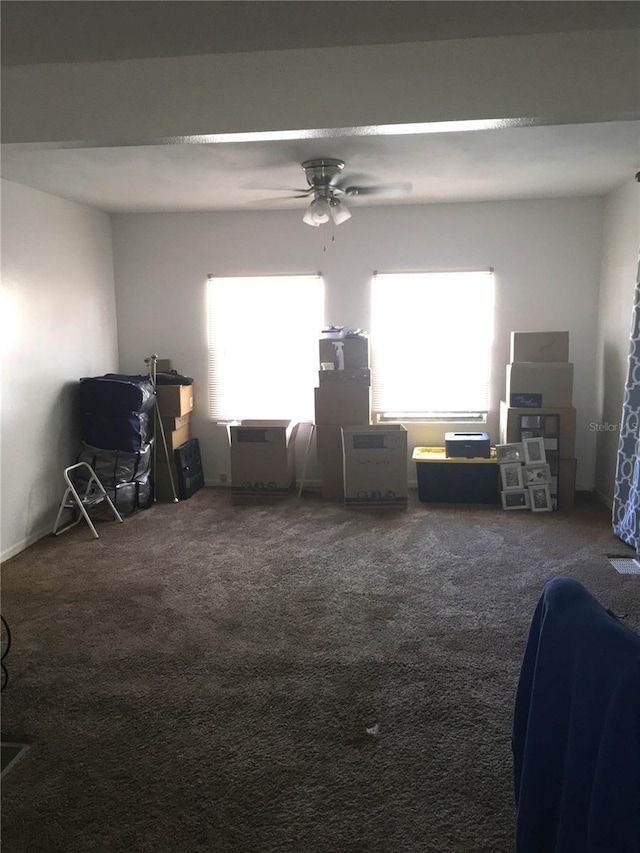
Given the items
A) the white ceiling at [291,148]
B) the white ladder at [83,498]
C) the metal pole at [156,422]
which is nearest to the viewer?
the white ceiling at [291,148]

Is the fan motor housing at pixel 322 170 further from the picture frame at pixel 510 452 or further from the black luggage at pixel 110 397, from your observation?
the picture frame at pixel 510 452

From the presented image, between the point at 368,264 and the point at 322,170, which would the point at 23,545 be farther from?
the point at 368,264

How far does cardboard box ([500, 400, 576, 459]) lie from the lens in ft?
17.2

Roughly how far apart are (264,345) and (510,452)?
2291 millimetres

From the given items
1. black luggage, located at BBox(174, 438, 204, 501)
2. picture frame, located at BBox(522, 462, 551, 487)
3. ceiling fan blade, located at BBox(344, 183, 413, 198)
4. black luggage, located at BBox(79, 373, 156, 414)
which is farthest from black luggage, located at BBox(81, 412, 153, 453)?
picture frame, located at BBox(522, 462, 551, 487)

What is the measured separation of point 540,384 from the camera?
17.2 ft

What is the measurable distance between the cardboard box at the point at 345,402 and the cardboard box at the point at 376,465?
0.65 ft

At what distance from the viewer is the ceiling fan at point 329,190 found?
408 cm

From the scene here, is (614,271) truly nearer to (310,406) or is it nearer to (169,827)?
(310,406)

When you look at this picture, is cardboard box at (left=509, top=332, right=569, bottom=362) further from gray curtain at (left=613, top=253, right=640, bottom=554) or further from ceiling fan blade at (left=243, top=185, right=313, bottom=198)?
ceiling fan blade at (left=243, top=185, right=313, bottom=198)

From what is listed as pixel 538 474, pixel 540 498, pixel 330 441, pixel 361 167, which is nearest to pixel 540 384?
pixel 538 474

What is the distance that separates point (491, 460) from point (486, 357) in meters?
0.95

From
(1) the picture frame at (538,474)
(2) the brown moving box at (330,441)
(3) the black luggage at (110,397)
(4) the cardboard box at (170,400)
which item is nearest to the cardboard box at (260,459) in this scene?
(2) the brown moving box at (330,441)

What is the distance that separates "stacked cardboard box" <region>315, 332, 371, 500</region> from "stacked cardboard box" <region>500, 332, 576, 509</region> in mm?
1143
